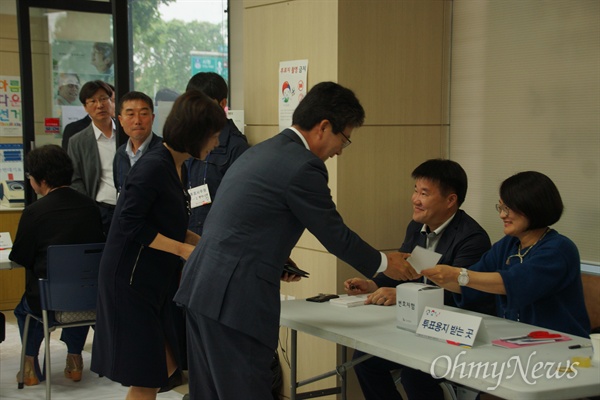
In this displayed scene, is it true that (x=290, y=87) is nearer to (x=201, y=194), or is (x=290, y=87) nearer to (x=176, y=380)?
(x=201, y=194)

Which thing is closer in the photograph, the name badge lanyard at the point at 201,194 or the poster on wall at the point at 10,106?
the name badge lanyard at the point at 201,194

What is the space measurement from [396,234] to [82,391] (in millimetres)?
2071

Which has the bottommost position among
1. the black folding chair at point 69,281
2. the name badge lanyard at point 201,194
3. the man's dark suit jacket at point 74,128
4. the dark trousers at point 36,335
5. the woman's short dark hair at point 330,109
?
the dark trousers at point 36,335

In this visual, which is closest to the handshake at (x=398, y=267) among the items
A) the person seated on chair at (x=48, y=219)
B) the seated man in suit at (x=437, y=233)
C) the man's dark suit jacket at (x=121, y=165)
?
the seated man in suit at (x=437, y=233)

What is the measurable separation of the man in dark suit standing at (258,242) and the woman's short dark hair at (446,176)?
90 centimetres

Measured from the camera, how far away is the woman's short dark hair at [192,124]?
3.21 metres

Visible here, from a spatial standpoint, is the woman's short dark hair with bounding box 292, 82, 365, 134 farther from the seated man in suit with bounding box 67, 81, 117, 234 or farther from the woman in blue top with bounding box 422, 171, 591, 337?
the seated man in suit with bounding box 67, 81, 117, 234

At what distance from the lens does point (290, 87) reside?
168 inches

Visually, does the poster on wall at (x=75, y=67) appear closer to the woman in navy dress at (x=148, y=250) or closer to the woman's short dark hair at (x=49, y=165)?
the woman's short dark hair at (x=49, y=165)

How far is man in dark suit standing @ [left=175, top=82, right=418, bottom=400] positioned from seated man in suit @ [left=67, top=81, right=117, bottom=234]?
2.86m

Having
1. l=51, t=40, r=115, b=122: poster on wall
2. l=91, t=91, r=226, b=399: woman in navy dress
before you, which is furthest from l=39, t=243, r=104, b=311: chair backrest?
l=51, t=40, r=115, b=122: poster on wall

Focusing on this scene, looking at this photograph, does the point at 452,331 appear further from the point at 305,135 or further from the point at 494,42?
the point at 494,42

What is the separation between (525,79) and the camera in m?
3.96

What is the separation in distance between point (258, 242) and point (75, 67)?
473 centimetres
